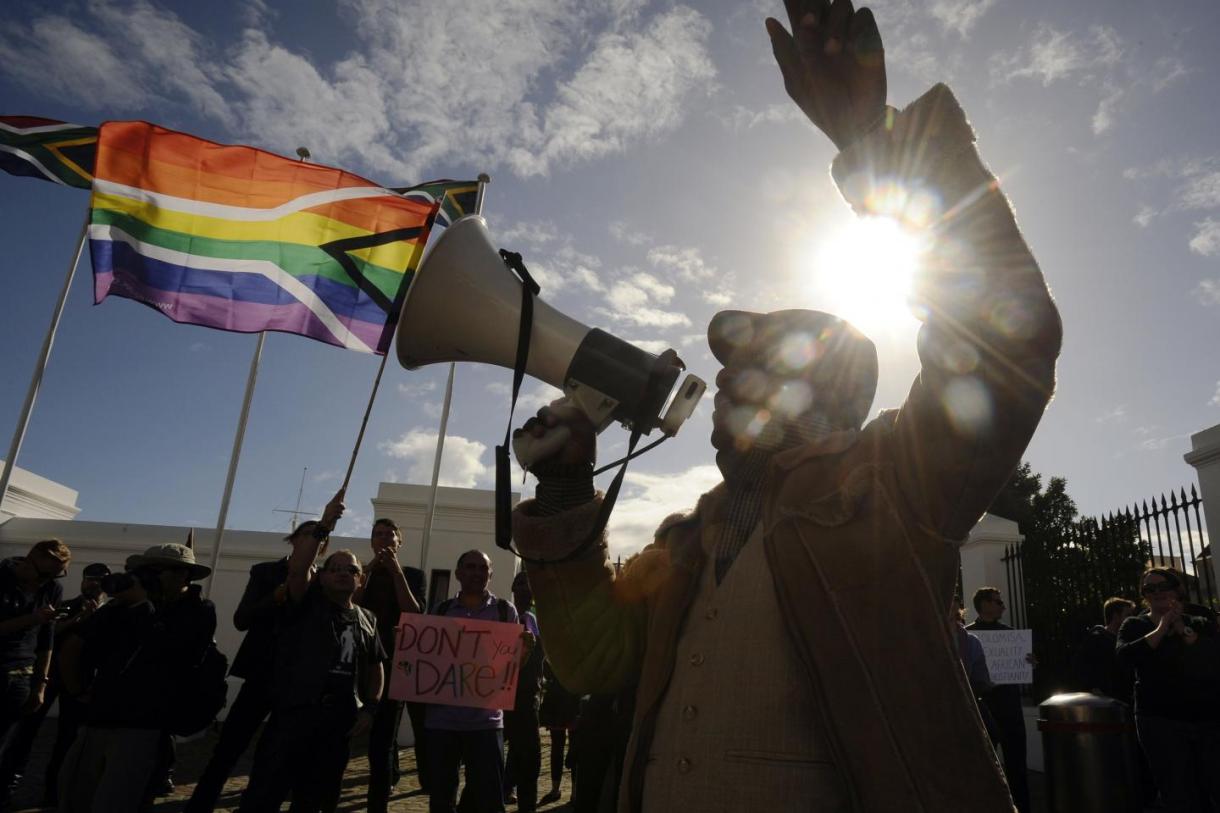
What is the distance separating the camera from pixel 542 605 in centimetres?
160

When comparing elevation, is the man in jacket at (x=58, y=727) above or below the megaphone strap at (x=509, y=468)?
below

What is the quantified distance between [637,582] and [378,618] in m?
4.20

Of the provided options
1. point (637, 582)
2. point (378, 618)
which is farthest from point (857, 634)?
point (378, 618)

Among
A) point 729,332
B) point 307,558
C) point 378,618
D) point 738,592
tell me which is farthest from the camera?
point 378,618

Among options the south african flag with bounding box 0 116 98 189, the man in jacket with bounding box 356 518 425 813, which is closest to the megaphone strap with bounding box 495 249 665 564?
the man in jacket with bounding box 356 518 425 813

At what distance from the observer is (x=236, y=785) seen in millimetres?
7035

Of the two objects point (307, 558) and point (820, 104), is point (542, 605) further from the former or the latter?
point (307, 558)

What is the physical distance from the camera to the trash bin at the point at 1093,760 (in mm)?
2119

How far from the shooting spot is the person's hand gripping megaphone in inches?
61.1

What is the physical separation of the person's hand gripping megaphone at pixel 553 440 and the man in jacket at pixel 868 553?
332 millimetres

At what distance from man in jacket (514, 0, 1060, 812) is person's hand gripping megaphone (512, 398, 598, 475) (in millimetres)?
332

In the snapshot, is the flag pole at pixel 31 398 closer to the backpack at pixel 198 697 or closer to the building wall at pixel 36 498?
the backpack at pixel 198 697

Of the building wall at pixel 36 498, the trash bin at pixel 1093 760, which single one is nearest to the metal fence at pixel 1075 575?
the trash bin at pixel 1093 760

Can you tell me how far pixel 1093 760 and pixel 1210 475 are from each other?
496cm
